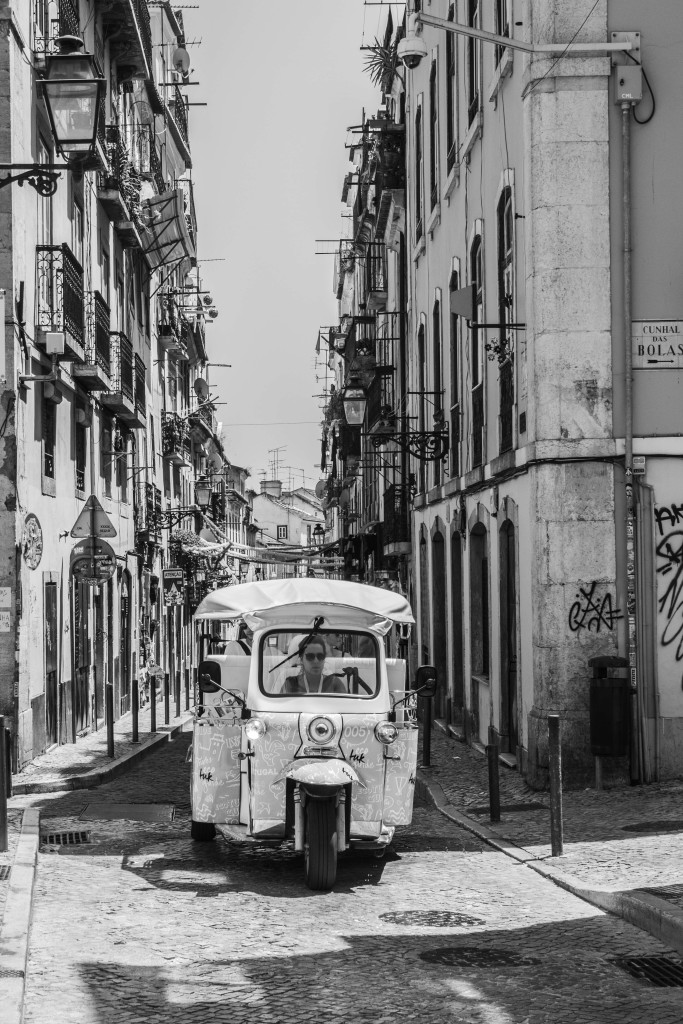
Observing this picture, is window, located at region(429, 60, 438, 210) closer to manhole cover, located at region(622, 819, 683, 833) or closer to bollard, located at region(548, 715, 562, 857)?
manhole cover, located at region(622, 819, 683, 833)

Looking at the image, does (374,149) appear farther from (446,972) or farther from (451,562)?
(446,972)

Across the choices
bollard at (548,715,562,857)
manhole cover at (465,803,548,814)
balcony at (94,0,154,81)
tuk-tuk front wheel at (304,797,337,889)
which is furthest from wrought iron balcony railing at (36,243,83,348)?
tuk-tuk front wheel at (304,797,337,889)

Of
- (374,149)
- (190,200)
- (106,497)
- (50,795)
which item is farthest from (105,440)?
(190,200)

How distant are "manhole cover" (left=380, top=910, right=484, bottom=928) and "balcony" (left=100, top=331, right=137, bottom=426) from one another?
1657cm

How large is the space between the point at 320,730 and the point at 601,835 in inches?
109

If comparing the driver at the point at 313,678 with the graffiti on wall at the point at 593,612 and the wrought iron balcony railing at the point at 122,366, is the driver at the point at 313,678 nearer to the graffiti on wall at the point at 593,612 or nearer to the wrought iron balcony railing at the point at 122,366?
the graffiti on wall at the point at 593,612

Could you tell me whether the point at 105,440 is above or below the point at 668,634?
above

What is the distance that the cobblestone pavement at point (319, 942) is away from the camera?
6.45 m

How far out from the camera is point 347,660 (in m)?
10.7

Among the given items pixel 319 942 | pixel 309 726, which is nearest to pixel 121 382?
pixel 309 726

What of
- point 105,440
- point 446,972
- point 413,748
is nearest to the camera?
point 446,972

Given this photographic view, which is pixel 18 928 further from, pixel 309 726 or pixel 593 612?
pixel 593 612

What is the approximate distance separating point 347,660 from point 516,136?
731 cm

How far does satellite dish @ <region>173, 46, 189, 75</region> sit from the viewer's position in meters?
41.0
